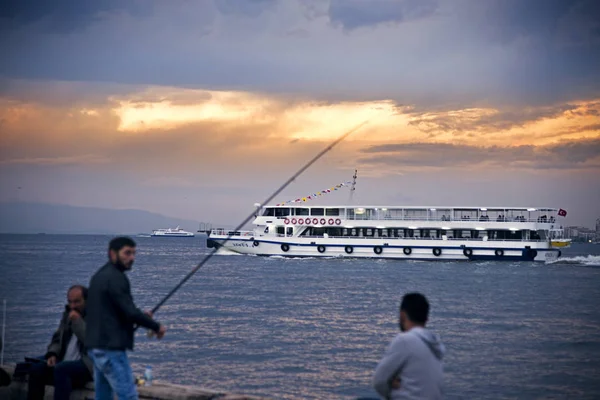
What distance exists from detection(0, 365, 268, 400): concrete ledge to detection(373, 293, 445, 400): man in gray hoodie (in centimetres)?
227

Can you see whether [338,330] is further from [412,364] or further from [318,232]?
[318,232]

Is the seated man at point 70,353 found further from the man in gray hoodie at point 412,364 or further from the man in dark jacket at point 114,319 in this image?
the man in gray hoodie at point 412,364

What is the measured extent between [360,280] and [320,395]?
31.7m

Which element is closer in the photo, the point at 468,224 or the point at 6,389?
the point at 6,389

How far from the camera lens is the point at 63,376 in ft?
23.1

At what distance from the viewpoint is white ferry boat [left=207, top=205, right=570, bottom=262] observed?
5997 centimetres

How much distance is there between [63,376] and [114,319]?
1.51m

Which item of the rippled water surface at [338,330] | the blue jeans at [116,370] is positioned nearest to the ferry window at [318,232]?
the rippled water surface at [338,330]

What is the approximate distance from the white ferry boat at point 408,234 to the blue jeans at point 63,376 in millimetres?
54223

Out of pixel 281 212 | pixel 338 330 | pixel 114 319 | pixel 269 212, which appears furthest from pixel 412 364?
pixel 269 212

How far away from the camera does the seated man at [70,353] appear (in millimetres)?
6863

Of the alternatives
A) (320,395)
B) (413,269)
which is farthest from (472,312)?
(413,269)

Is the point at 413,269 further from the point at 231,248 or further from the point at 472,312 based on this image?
the point at 472,312

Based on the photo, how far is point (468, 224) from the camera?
60.8m
